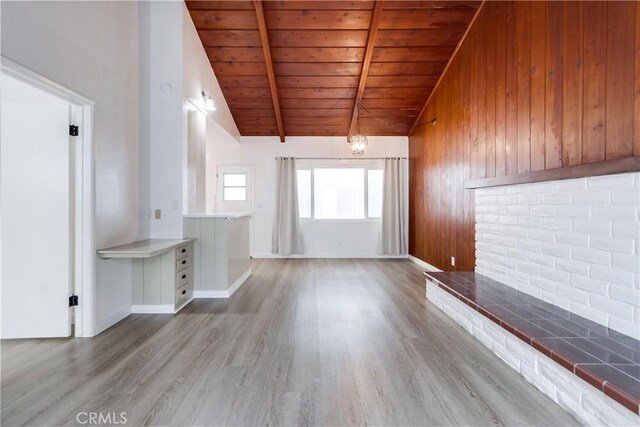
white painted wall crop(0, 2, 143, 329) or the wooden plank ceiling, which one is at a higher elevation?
the wooden plank ceiling

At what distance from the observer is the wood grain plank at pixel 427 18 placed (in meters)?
3.78

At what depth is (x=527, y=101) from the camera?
9.04 ft

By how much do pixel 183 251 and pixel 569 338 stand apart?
11.3 feet

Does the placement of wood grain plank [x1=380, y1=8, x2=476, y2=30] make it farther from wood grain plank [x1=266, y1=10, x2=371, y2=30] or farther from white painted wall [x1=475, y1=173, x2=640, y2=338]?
white painted wall [x1=475, y1=173, x2=640, y2=338]

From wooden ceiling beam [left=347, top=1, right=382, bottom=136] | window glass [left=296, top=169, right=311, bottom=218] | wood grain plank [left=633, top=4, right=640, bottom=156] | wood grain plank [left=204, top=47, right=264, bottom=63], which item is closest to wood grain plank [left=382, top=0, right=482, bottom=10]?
wooden ceiling beam [left=347, top=1, right=382, bottom=136]

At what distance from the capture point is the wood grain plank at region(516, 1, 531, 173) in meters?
2.74

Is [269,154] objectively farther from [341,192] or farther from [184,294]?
[184,294]

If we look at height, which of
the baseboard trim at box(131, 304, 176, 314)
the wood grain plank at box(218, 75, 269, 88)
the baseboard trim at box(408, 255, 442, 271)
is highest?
the wood grain plank at box(218, 75, 269, 88)

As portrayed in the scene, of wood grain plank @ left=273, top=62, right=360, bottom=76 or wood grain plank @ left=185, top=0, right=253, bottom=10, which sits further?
wood grain plank @ left=273, top=62, right=360, bottom=76

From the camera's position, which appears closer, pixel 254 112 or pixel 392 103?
pixel 392 103

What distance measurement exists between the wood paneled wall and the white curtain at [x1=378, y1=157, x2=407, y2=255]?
1.10 m

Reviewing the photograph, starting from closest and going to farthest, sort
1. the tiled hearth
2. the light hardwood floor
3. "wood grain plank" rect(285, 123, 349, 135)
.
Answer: the tiled hearth, the light hardwood floor, "wood grain plank" rect(285, 123, 349, 135)

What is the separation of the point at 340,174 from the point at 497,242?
3776mm

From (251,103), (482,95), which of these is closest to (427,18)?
(482,95)
